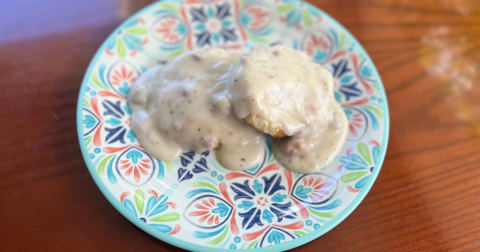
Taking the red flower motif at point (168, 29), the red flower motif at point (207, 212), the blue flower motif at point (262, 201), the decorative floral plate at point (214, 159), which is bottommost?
the blue flower motif at point (262, 201)

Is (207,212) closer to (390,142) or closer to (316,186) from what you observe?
(316,186)

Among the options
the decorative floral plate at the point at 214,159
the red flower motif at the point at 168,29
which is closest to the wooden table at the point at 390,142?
the decorative floral plate at the point at 214,159

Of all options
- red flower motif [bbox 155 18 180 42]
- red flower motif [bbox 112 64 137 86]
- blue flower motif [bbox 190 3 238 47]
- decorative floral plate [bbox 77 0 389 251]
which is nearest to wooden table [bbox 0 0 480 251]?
decorative floral plate [bbox 77 0 389 251]

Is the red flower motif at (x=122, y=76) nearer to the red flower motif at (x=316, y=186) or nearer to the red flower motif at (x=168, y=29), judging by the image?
the red flower motif at (x=168, y=29)

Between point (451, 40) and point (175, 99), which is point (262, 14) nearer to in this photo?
point (175, 99)

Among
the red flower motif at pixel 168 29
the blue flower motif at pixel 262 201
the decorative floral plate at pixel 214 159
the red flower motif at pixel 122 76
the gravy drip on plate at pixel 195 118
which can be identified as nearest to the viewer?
the decorative floral plate at pixel 214 159

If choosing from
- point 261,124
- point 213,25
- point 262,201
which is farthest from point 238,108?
point 213,25

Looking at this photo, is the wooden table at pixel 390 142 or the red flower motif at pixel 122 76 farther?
the red flower motif at pixel 122 76
